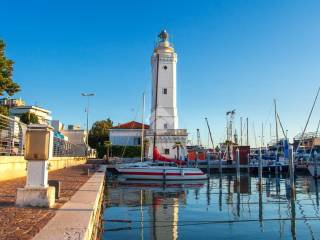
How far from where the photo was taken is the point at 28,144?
28.6ft

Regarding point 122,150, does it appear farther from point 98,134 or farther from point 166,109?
point 98,134

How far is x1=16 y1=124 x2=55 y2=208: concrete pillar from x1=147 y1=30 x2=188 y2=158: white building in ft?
179

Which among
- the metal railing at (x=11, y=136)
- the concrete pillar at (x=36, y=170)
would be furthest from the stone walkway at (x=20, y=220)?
the metal railing at (x=11, y=136)

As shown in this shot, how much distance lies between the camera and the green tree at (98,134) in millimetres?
87294

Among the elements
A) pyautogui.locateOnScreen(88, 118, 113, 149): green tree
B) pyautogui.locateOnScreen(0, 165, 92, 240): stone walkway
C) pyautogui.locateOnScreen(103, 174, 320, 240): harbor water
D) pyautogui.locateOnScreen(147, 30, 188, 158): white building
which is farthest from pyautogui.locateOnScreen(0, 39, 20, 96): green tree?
pyautogui.locateOnScreen(88, 118, 113, 149): green tree

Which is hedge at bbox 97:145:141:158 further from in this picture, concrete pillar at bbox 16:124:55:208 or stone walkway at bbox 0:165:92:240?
stone walkway at bbox 0:165:92:240

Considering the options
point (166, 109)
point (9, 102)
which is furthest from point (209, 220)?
point (9, 102)

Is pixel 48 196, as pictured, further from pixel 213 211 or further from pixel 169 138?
pixel 169 138

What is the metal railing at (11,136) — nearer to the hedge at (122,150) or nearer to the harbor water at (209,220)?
the harbor water at (209,220)

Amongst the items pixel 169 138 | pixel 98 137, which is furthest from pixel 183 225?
pixel 98 137

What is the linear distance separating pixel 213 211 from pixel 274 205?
14.0 ft

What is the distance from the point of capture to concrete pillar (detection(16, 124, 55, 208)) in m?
8.68

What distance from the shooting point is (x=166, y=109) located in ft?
214

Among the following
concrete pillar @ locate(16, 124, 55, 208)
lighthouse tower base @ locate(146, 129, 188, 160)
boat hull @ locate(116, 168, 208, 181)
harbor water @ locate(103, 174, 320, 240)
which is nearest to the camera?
concrete pillar @ locate(16, 124, 55, 208)
